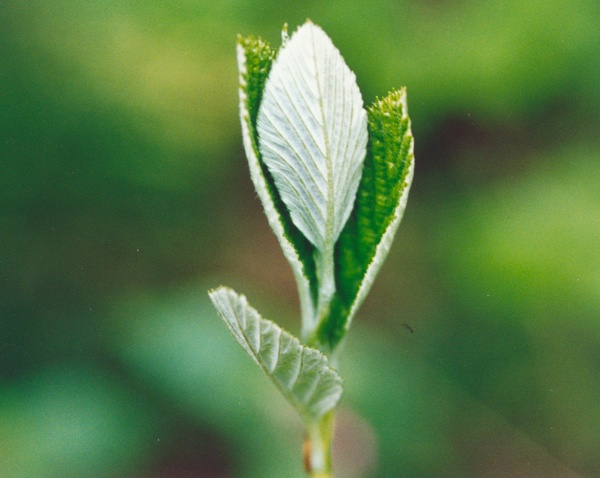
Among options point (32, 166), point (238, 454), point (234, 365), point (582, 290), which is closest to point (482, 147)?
point (582, 290)

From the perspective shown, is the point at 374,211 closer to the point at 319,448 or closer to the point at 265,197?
the point at 265,197

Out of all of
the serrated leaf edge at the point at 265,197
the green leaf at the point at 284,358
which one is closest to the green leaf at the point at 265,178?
the serrated leaf edge at the point at 265,197

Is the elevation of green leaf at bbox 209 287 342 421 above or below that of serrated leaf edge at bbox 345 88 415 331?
below

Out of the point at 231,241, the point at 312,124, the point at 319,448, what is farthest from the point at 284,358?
the point at 231,241

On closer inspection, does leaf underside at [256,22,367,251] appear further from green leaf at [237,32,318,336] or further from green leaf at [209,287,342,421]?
green leaf at [209,287,342,421]

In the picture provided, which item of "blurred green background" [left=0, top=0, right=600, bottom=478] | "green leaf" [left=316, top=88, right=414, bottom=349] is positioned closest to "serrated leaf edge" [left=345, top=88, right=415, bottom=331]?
"green leaf" [left=316, top=88, right=414, bottom=349]

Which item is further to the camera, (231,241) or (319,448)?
(231,241)
